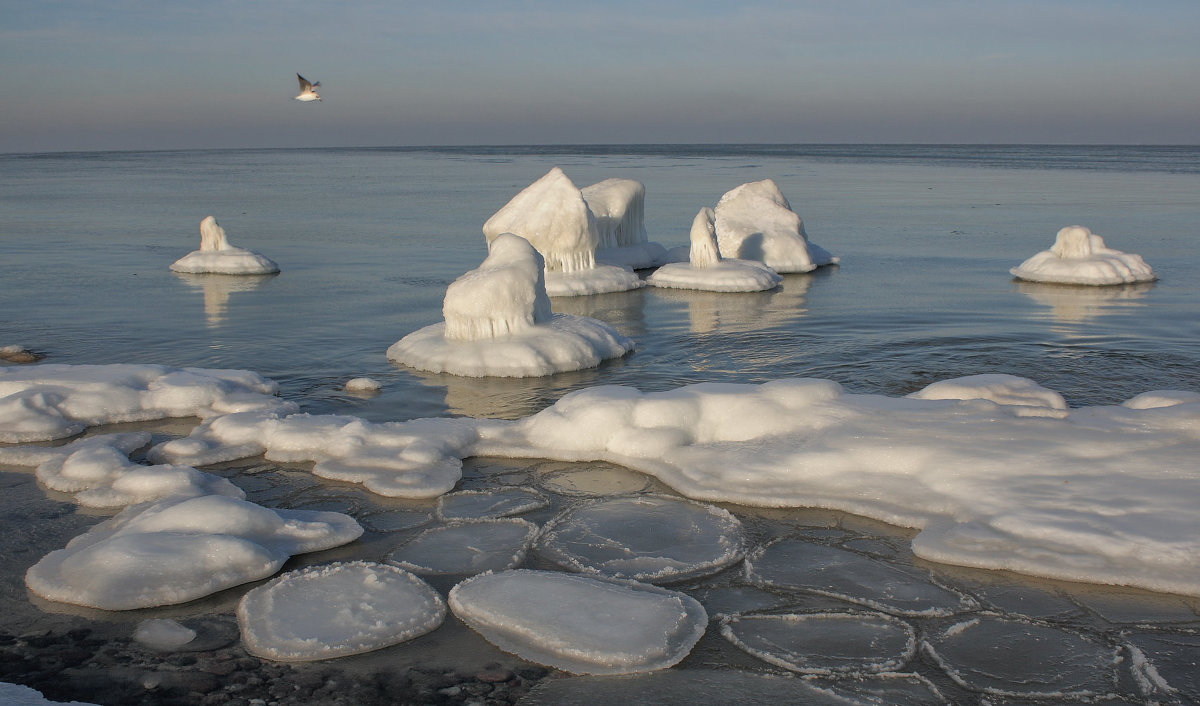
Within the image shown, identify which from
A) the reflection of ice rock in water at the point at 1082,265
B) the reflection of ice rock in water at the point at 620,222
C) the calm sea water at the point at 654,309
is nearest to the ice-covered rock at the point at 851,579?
the calm sea water at the point at 654,309

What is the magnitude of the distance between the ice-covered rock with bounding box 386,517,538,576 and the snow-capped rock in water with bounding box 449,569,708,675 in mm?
343

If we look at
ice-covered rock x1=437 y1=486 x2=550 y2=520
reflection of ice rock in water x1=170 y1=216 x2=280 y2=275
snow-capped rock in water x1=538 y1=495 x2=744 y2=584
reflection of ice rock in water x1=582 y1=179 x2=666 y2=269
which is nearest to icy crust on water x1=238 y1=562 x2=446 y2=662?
snow-capped rock in water x1=538 y1=495 x2=744 y2=584

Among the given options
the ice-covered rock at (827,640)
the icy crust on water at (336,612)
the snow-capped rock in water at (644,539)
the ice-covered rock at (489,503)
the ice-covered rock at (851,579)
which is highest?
the icy crust on water at (336,612)

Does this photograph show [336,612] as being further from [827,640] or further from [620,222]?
[620,222]

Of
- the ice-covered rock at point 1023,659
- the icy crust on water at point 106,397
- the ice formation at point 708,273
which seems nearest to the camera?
the ice-covered rock at point 1023,659

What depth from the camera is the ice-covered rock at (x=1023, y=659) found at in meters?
4.63

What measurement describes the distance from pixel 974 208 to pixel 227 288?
33.6m

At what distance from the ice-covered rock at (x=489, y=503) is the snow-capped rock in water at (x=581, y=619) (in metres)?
1.29

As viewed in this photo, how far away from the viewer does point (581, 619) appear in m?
5.19

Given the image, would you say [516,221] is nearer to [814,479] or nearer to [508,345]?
[508,345]

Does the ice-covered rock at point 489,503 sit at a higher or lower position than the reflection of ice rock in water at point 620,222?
lower

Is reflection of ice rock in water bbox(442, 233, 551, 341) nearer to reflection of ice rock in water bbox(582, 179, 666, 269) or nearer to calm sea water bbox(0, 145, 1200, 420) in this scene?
calm sea water bbox(0, 145, 1200, 420)

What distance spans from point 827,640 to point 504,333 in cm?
833

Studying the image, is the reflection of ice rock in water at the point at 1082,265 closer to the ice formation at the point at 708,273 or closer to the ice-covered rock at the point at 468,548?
the ice formation at the point at 708,273
